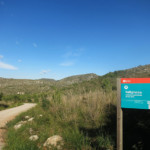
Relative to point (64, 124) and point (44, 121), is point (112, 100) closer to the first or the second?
point (64, 124)

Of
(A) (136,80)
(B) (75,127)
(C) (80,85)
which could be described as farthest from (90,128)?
(C) (80,85)

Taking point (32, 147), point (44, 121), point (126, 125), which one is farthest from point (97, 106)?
point (32, 147)

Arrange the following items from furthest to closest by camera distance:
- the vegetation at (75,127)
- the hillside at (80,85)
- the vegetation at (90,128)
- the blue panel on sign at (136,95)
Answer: the hillside at (80,85) < the vegetation at (75,127) < the vegetation at (90,128) < the blue panel on sign at (136,95)

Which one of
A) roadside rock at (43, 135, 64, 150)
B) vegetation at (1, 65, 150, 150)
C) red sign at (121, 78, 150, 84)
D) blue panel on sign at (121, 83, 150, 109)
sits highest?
red sign at (121, 78, 150, 84)

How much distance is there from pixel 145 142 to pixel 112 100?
2.87 meters

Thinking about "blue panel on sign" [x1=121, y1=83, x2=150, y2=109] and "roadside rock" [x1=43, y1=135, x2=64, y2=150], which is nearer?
"blue panel on sign" [x1=121, y1=83, x2=150, y2=109]

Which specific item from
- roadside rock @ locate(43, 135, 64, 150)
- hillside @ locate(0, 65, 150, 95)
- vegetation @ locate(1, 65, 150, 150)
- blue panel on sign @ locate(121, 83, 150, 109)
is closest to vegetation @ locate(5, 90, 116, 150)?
vegetation @ locate(1, 65, 150, 150)

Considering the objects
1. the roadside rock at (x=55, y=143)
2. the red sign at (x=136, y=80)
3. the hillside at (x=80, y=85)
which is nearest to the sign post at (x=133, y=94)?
the red sign at (x=136, y=80)

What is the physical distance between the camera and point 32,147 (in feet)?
10.3

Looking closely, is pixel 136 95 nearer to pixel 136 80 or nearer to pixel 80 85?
pixel 136 80

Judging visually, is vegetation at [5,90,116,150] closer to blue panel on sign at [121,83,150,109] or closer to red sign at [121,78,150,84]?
blue panel on sign at [121,83,150,109]

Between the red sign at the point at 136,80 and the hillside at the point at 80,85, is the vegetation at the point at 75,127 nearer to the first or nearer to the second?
the red sign at the point at 136,80

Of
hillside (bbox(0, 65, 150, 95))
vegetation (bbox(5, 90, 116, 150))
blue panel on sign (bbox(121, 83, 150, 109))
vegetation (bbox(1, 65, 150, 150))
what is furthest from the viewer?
hillside (bbox(0, 65, 150, 95))

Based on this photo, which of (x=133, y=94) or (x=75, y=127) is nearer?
(x=133, y=94)
